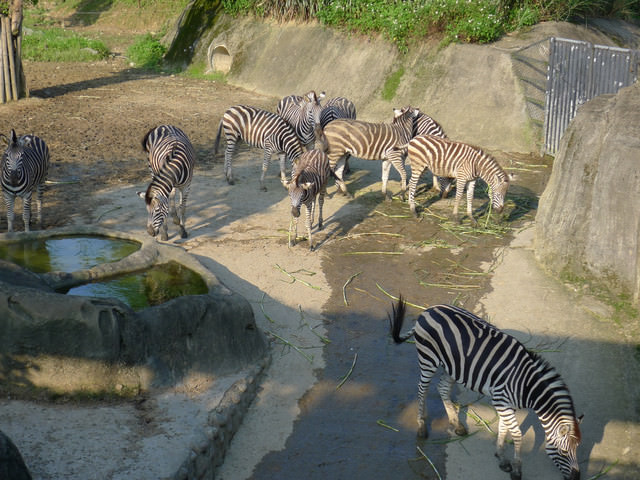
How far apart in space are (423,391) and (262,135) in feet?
24.4

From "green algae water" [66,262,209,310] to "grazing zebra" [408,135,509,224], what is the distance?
4.42 metres

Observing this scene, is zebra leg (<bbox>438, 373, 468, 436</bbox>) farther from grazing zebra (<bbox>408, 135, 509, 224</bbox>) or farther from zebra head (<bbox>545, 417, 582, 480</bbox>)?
grazing zebra (<bbox>408, 135, 509, 224</bbox>)

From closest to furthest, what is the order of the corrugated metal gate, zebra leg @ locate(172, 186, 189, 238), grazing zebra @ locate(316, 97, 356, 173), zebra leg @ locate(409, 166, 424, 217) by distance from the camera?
zebra leg @ locate(172, 186, 189, 238), zebra leg @ locate(409, 166, 424, 217), the corrugated metal gate, grazing zebra @ locate(316, 97, 356, 173)

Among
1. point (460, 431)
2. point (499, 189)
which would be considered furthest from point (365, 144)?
point (460, 431)

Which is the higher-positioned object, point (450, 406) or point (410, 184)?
point (410, 184)

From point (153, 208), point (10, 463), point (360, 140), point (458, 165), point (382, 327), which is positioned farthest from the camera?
point (360, 140)

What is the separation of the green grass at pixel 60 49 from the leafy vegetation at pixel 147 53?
938 mm

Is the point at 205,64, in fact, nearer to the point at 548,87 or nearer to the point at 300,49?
the point at 300,49

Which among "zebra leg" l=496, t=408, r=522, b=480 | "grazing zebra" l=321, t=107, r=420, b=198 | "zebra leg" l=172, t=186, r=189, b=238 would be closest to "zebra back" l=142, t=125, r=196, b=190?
"zebra leg" l=172, t=186, r=189, b=238

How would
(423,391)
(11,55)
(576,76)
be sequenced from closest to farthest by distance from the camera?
(423,391) → (576,76) → (11,55)

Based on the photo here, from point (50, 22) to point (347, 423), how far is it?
3028 cm

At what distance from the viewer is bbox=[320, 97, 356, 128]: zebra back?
46.9 ft

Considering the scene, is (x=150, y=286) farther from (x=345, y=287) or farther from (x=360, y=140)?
(x=360, y=140)

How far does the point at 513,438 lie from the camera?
611 cm
